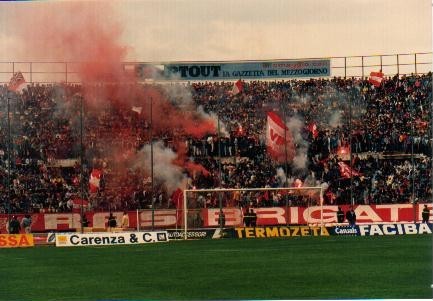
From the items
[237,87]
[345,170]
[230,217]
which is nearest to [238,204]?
[230,217]

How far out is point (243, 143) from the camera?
51656 millimetres

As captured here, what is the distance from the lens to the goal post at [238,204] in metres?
44.9

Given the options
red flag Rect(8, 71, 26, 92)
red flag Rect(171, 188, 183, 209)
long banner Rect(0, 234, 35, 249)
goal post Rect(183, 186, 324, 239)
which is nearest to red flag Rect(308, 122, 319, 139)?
goal post Rect(183, 186, 324, 239)

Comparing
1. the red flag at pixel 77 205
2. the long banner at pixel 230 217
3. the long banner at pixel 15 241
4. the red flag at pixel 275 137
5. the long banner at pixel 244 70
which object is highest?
the long banner at pixel 244 70

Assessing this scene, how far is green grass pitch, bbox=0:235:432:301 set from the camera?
18891 mm

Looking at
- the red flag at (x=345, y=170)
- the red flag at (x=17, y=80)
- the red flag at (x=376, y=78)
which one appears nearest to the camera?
the red flag at (x=345, y=170)

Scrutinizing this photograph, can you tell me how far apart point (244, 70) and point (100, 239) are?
22466 millimetres

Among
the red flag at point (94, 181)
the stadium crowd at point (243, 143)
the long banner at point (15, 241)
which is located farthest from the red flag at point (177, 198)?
the long banner at point (15, 241)

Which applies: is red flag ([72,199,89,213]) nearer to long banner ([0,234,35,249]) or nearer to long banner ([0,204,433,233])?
long banner ([0,204,433,233])

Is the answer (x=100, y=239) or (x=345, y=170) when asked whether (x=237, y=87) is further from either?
(x=100, y=239)

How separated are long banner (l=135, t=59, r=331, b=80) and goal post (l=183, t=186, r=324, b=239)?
39.3 ft

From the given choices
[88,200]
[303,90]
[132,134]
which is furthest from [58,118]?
[303,90]

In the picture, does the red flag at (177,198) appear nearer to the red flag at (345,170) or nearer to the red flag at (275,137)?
the red flag at (275,137)

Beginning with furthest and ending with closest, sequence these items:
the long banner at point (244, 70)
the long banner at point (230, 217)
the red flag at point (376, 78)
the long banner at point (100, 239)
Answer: the long banner at point (244, 70)
the red flag at point (376, 78)
the long banner at point (230, 217)
the long banner at point (100, 239)
